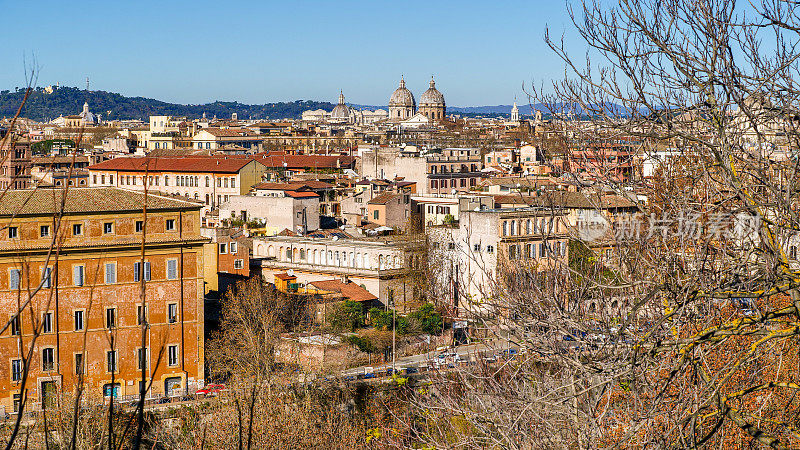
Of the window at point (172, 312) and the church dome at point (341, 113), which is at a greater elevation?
the church dome at point (341, 113)

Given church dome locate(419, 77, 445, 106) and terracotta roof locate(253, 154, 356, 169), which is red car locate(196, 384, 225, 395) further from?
church dome locate(419, 77, 445, 106)

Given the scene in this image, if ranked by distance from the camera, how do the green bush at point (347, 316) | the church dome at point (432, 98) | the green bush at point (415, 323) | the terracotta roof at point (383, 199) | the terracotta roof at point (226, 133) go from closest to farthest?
1. the green bush at point (347, 316)
2. the green bush at point (415, 323)
3. the terracotta roof at point (383, 199)
4. the terracotta roof at point (226, 133)
5. the church dome at point (432, 98)

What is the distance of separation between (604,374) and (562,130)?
1.15 meters

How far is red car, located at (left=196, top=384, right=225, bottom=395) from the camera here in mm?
18856

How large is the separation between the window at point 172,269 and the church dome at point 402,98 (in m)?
111

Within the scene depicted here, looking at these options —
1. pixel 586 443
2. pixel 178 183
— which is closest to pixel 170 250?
pixel 586 443

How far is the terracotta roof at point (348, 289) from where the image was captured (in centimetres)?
2420

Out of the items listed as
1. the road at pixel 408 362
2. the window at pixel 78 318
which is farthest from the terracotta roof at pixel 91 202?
the road at pixel 408 362

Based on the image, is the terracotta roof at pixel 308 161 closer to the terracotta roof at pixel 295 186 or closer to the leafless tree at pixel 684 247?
the terracotta roof at pixel 295 186

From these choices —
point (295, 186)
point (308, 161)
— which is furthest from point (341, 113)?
point (295, 186)

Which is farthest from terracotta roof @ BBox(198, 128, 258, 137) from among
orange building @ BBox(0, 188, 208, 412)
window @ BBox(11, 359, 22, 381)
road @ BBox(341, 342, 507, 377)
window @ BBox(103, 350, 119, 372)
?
window @ BBox(11, 359, 22, 381)

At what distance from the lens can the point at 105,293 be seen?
19.4 meters

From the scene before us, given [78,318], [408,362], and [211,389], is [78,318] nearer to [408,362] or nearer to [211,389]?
[211,389]

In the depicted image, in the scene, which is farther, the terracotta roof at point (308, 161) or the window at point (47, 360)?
the terracotta roof at point (308, 161)
